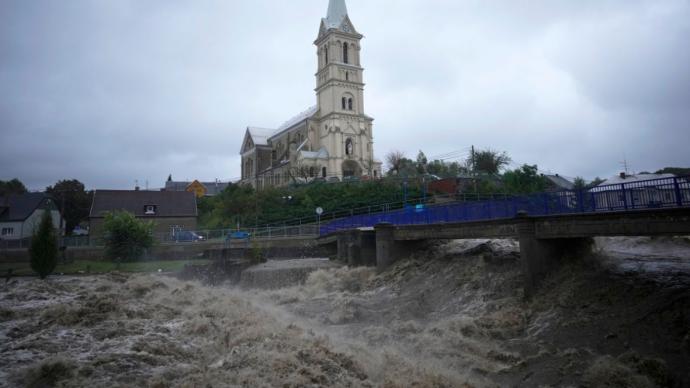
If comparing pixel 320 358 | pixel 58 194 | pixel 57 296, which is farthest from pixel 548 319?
pixel 58 194

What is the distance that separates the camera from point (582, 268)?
16859 mm

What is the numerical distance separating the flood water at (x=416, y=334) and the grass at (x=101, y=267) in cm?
1692

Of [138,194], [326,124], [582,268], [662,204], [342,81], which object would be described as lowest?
[582,268]

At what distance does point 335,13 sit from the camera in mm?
84250

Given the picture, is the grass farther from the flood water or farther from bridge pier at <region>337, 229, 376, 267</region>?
the flood water

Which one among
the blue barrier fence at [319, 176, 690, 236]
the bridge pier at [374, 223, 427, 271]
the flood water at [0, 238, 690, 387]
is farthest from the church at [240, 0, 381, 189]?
the flood water at [0, 238, 690, 387]

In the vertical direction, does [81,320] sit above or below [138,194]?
below

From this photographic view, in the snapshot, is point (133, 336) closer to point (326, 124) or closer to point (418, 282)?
point (418, 282)

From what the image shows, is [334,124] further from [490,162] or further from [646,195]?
[646,195]

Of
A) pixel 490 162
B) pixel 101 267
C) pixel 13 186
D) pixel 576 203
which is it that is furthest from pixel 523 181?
pixel 13 186

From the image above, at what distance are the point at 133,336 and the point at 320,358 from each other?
23.1ft

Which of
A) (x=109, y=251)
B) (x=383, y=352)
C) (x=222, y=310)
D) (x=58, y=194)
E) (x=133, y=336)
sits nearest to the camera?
(x=383, y=352)

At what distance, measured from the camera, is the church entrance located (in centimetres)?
7569

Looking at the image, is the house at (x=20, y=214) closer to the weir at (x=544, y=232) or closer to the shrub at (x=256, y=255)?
the shrub at (x=256, y=255)
